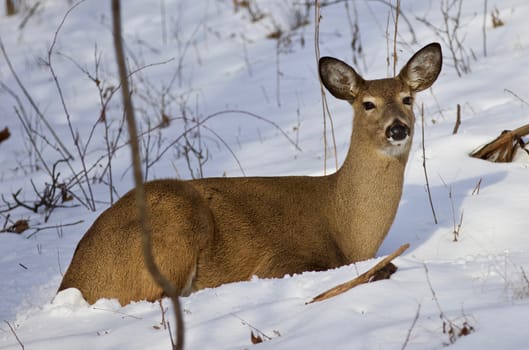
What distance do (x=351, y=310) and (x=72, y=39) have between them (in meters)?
10.2

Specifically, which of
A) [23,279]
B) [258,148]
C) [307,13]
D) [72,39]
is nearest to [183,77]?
[307,13]

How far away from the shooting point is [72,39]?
1293 cm

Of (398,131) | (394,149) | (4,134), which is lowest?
(4,134)

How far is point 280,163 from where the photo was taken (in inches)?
295

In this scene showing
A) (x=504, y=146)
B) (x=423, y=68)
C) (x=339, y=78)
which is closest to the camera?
(x=339, y=78)

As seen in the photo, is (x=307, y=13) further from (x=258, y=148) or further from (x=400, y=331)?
(x=400, y=331)

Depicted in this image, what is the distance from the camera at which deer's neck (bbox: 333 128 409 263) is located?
17.6 ft

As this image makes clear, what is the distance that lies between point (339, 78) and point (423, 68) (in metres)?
0.53

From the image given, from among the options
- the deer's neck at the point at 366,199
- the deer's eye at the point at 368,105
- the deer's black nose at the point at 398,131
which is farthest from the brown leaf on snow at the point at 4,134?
the deer's black nose at the point at 398,131

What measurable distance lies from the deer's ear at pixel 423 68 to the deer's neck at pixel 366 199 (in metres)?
0.53

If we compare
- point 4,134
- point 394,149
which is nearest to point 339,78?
point 394,149

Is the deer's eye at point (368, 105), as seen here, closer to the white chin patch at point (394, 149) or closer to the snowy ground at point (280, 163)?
the white chin patch at point (394, 149)

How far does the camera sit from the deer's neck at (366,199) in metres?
5.36

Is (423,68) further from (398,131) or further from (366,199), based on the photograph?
(366,199)
